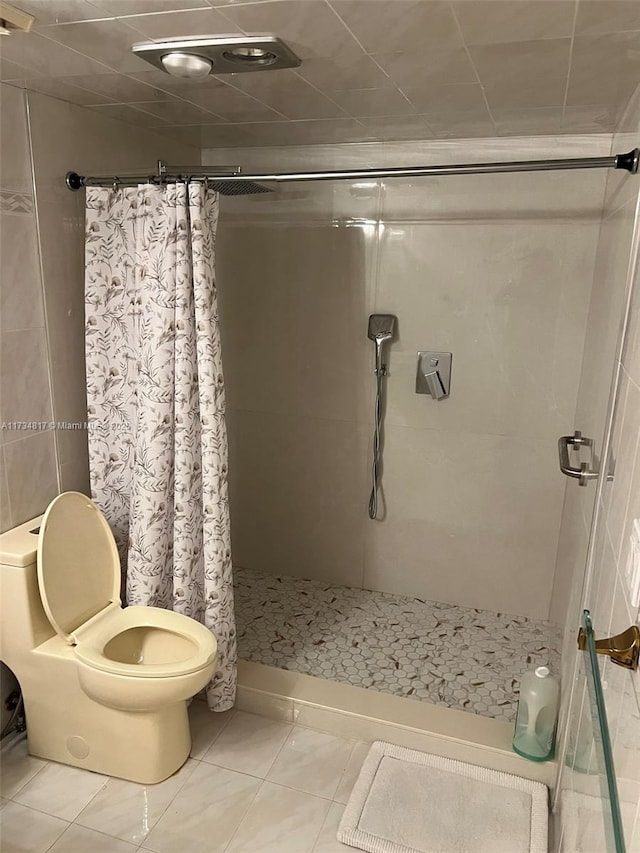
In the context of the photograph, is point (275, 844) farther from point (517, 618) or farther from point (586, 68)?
point (586, 68)

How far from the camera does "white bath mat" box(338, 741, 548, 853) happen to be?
181 centimetres

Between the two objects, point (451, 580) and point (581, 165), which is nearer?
point (581, 165)

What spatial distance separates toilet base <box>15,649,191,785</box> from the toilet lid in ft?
0.52

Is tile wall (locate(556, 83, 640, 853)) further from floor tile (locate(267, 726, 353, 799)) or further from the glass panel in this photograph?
floor tile (locate(267, 726, 353, 799))

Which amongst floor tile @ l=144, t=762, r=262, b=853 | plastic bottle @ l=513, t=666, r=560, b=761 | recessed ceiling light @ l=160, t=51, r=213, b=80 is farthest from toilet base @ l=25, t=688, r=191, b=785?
recessed ceiling light @ l=160, t=51, r=213, b=80

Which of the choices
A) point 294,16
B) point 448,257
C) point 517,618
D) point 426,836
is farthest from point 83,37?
point 517,618

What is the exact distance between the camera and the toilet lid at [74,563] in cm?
193

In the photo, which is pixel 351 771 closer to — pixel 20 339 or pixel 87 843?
pixel 87 843

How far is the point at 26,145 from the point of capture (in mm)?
1935

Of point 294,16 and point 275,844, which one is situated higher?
point 294,16

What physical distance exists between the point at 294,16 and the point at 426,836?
6.98 ft

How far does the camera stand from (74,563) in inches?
80.1

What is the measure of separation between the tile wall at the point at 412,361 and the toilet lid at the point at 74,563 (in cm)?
107

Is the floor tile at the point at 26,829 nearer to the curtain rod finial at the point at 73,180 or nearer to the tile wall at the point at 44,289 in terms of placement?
the tile wall at the point at 44,289
